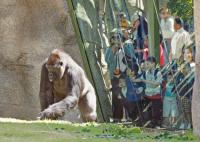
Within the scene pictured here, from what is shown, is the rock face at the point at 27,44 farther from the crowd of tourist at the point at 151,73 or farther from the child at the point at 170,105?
the child at the point at 170,105

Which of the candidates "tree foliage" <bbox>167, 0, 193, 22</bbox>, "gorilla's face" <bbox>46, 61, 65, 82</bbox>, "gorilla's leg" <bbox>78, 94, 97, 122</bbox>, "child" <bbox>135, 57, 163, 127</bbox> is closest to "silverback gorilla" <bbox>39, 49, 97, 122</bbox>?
"gorilla's face" <bbox>46, 61, 65, 82</bbox>

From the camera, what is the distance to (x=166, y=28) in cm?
1193

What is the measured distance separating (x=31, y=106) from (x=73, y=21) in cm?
220

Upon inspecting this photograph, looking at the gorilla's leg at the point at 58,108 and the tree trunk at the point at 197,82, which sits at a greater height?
the tree trunk at the point at 197,82

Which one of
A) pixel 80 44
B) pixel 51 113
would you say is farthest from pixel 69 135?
pixel 80 44

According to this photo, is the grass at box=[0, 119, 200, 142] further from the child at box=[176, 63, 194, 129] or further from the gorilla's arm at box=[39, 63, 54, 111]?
the child at box=[176, 63, 194, 129]

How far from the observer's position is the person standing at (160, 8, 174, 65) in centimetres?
1190

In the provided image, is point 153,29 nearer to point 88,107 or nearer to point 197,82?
point 88,107

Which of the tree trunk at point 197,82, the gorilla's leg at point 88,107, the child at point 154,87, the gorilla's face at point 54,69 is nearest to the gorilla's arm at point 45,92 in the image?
the gorilla's face at point 54,69

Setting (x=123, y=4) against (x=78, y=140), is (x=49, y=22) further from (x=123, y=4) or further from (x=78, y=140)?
(x=78, y=140)

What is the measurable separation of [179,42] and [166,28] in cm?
39

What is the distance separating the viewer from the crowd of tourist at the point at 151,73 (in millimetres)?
11859

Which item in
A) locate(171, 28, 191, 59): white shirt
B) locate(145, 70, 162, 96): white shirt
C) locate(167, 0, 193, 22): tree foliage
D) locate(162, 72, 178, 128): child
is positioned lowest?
locate(162, 72, 178, 128): child

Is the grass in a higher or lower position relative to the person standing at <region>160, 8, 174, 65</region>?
lower
